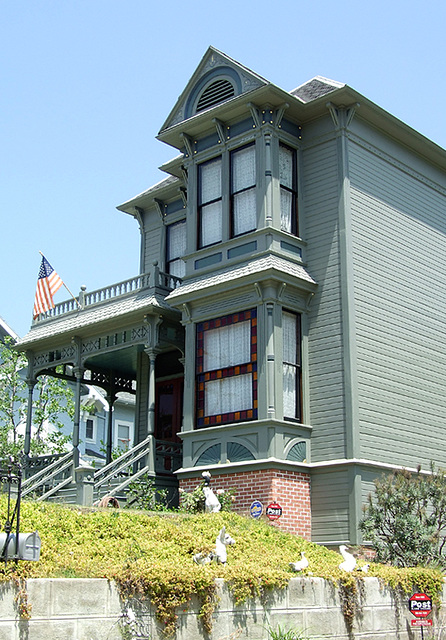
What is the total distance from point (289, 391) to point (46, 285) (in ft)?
32.8

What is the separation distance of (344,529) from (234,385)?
4.15 metres

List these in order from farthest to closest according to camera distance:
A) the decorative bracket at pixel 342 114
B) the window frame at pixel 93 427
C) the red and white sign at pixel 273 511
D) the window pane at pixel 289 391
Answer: the window frame at pixel 93 427 → the decorative bracket at pixel 342 114 → the window pane at pixel 289 391 → the red and white sign at pixel 273 511

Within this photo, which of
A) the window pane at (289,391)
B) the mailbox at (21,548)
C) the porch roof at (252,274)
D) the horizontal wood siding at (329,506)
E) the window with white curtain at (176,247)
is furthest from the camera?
the window with white curtain at (176,247)

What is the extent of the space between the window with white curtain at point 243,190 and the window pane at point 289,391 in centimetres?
370

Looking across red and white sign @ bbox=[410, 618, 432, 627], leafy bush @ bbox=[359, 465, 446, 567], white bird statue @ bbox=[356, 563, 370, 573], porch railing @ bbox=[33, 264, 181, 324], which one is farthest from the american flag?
red and white sign @ bbox=[410, 618, 432, 627]

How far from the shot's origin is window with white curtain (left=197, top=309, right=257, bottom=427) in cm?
1875

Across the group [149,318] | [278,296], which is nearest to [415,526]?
[278,296]

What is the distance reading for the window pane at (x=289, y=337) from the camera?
62.0 feet

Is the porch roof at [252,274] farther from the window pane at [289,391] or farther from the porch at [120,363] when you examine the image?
the window pane at [289,391]

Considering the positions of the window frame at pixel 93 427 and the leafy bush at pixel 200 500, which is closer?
the leafy bush at pixel 200 500

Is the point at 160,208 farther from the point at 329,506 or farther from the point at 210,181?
the point at 329,506

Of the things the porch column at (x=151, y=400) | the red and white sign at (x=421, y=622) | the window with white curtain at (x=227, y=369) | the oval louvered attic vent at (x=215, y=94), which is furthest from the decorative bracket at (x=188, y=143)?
the red and white sign at (x=421, y=622)

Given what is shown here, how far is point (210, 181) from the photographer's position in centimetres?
2141

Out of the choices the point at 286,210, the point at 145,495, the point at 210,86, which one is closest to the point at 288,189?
the point at 286,210
